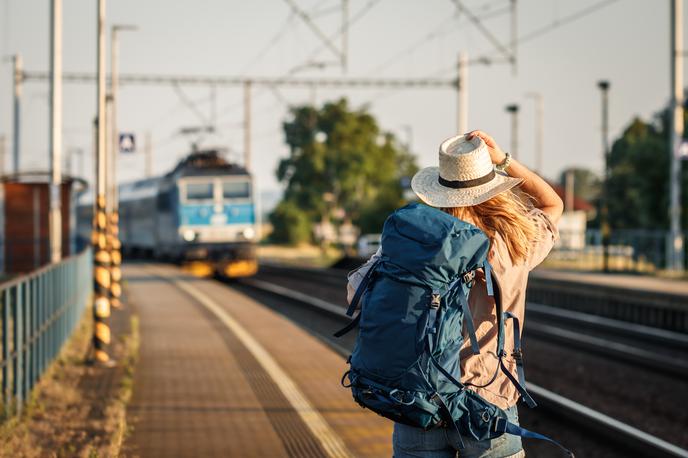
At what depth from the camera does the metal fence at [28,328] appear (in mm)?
8336

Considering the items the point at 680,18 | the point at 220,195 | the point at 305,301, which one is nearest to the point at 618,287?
the point at 305,301

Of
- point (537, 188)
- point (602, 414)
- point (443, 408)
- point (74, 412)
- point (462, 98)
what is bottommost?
point (602, 414)

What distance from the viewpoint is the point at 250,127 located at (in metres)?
42.0

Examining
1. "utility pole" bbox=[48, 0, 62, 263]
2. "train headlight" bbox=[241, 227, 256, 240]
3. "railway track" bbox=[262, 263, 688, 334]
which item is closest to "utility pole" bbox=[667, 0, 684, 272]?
"railway track" bbox=[262, 263, 688, 334]

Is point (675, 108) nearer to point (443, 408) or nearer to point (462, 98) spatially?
point (462, 98)

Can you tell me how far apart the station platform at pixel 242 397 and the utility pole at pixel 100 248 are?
546mm

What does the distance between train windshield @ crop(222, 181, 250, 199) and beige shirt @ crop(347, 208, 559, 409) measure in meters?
29.6

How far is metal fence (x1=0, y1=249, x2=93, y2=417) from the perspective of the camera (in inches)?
328

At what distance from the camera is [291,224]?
259 feet

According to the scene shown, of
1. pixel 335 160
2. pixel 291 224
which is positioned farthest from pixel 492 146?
pixel 291 224

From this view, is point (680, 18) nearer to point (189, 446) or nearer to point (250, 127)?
point (250, 127)

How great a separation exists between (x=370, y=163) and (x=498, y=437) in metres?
66.2

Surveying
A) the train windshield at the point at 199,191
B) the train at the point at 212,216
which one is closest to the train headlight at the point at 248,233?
the train at the point at 212,216

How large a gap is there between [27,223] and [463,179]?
2676 centimetres
